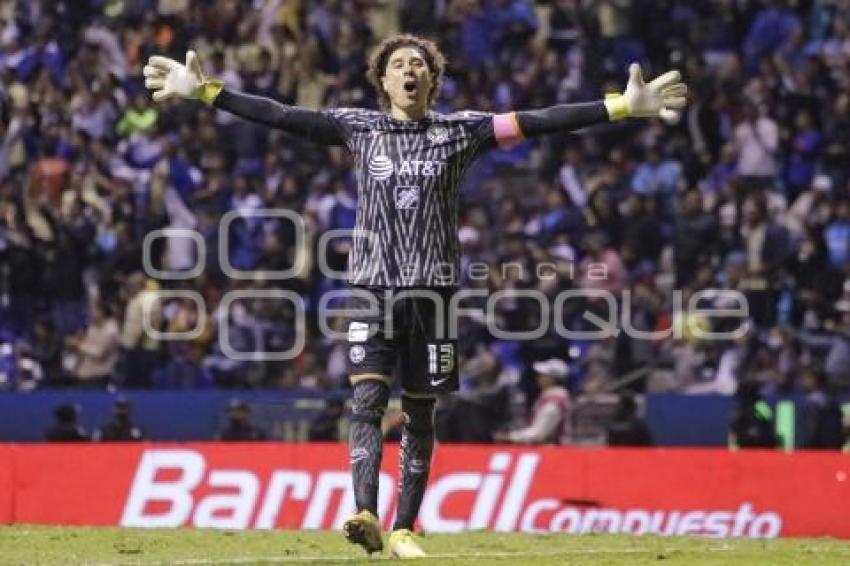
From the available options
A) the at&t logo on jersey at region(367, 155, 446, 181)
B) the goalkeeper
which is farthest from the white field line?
the at&t logo on jersey at region(367, 155, 446, 181)

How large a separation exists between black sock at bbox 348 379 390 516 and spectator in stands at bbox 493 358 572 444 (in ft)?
29.0

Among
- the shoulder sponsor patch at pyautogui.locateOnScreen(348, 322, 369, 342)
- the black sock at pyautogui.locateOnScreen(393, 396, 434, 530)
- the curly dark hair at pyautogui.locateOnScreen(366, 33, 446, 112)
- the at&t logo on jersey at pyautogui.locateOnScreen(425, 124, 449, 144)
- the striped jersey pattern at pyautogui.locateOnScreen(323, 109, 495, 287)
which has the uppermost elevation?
the curly dark hair at pyautogui.locateOnScreen(366, 33, 446, 112)

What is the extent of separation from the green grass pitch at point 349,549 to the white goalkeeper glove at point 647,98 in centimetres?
237

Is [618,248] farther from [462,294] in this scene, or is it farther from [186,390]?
[186,390]

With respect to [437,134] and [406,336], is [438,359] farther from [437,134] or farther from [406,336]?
[437,134]

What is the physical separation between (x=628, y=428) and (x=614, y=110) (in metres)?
9.28

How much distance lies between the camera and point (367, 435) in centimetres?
1134

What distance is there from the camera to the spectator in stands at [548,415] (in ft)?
66.2

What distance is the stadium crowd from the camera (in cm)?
2153

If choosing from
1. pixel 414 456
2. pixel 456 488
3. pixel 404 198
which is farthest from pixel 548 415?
pixel 404 198

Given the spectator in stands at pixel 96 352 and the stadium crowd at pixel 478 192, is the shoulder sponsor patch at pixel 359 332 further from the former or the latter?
the spectator in stands at pixel 96 352

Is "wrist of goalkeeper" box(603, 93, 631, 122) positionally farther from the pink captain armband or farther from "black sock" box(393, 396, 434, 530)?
"black sock" box(393, 396, 434, 530)

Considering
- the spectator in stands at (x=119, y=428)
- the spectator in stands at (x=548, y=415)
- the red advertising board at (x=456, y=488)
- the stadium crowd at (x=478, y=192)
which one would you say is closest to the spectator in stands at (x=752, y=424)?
the stadium crowd at (x=478, y=192)

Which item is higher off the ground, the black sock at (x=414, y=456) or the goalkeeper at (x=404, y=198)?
the goalkeeper at (x=404, y=198)
